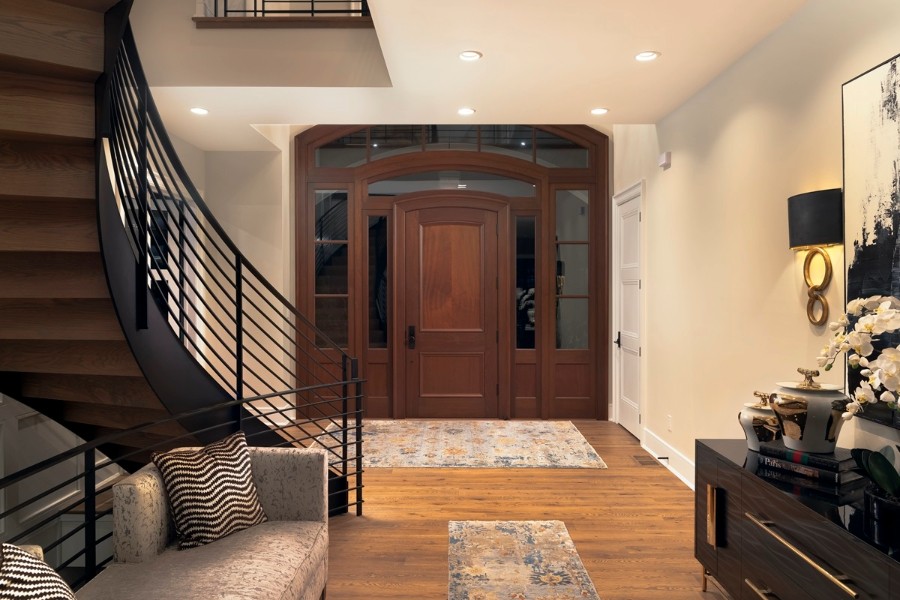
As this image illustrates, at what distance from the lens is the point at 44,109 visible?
88.7 inches

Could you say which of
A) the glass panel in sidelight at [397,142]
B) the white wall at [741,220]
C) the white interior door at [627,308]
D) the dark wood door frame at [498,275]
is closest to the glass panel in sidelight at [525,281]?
the dark wood door frame at [498,275]

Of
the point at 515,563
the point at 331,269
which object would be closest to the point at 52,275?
the point at 515,563

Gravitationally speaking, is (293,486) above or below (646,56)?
below

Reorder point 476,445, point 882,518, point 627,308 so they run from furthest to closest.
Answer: point 627,308, point 476,445, point 882,518

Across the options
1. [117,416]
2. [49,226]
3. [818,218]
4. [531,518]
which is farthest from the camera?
[531,518]

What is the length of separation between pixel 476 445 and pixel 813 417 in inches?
134

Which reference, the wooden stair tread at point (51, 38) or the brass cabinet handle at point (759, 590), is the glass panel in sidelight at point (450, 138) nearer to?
the wooden stair tread at point (51, 38)

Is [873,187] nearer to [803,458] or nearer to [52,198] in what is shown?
[803,458]

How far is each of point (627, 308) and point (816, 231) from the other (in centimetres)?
320

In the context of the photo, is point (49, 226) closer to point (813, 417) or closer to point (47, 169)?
point (47, 169)

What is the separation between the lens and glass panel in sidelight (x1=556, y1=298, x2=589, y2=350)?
6.42 meters

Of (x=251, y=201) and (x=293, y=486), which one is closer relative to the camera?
(x=293, y=486)

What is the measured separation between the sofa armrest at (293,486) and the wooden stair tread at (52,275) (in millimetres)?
983

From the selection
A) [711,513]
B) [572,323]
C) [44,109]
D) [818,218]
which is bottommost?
[711,513]
